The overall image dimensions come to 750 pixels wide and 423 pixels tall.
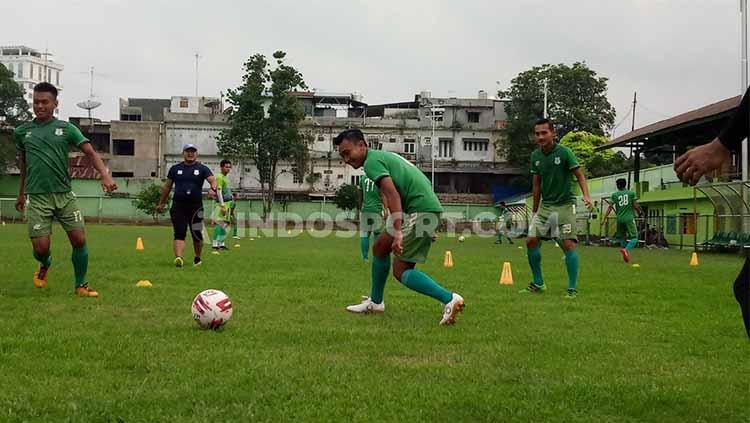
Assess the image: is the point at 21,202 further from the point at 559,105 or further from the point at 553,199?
the point at 559,105

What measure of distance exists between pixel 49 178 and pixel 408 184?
4017 millimetres

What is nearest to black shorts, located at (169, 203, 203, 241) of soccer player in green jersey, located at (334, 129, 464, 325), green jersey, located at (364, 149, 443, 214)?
soccer player in green jersey, located at (334, 129, 464, 325)

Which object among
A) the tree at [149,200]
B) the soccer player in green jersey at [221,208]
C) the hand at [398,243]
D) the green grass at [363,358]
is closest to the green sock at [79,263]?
the green grass at [363,358]

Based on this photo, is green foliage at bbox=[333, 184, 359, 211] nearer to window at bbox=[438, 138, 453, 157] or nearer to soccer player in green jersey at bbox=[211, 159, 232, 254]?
window at bbox=[438, 138, 453, 157]

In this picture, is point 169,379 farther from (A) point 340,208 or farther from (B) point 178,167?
(A) point 340,208

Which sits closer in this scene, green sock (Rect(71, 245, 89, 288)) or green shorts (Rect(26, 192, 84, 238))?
green shorts (Rect(26, 192, 84, 238))

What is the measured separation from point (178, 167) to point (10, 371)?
29.8 feet

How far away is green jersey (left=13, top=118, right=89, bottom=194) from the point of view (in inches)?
354

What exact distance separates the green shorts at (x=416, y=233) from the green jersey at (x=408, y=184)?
0.08 meters

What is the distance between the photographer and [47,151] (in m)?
9.04

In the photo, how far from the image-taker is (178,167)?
13.8 m

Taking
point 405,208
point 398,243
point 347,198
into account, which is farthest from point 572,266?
point 347,198

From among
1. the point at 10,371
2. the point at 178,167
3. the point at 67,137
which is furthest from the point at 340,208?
the point at 10,371

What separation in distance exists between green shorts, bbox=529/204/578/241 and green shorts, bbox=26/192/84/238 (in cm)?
559
